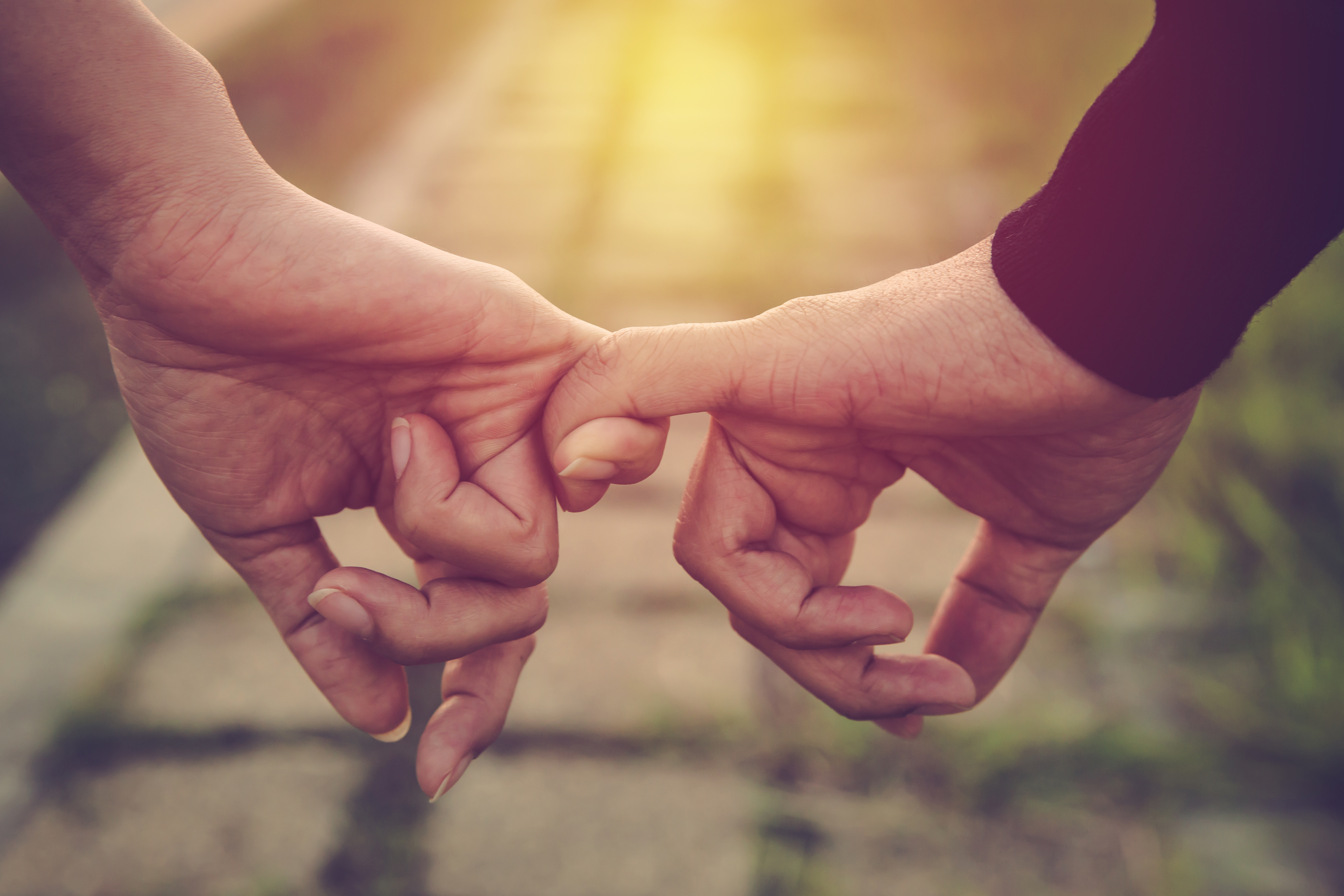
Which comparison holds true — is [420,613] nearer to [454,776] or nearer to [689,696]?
[454,776]

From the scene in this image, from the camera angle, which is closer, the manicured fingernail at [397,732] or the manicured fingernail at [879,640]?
the manicured fingernail at [879,640]

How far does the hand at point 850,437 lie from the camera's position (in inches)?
42.7

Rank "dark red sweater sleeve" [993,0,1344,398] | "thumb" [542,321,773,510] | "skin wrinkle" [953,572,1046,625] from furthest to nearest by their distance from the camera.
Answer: "skin wrinkle" [953,572,1046,625], "thumb" [542,321,773,510], "dark red sweater sleeve" [993,0,1344,398]

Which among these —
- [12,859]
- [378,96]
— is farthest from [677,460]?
[378,96]

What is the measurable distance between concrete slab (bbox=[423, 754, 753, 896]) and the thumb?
32.1 inches

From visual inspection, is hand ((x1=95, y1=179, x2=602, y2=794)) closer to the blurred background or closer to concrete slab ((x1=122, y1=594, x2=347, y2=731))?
the blurred background

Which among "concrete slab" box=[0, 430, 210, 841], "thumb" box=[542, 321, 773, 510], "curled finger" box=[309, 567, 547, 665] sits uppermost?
"thumb" box=[542, 321, 773, 510]

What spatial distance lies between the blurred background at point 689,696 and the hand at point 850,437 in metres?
0.59

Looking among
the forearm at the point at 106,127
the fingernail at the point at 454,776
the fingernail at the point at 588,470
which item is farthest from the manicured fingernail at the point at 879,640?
the forearm at the point at 106,127

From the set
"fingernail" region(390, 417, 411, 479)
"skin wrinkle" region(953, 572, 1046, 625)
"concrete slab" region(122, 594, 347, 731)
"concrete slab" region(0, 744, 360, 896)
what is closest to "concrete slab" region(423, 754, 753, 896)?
"concrete slab" region(0, 744, 360, 896)

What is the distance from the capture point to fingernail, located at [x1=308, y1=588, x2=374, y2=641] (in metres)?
1.06

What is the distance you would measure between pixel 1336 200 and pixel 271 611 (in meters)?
1.40

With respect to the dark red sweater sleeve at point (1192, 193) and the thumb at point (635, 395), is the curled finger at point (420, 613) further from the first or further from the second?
the dark red sweater sleeve at point (1192, 193)

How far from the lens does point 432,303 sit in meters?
1.12
